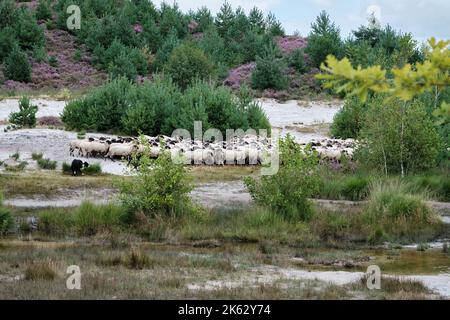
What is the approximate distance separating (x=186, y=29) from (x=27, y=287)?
58.2 meters

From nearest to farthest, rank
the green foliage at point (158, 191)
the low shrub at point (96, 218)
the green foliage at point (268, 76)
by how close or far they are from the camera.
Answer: the low shrub at point (96, 218) < the green foliage at point (158, 191) < the green foliage at point (268, 76)

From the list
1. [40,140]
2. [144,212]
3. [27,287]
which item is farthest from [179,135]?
[27,287]

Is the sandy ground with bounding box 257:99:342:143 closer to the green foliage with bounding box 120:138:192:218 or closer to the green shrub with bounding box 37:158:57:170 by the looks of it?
the green shrub with bounding box 37:158:57:170

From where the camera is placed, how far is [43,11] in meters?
64.4

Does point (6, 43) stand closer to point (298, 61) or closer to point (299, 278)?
point (298, 61)

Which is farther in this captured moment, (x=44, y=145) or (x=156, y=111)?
(x=156, y=111)

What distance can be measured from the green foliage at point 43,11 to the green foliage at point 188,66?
65.3ft

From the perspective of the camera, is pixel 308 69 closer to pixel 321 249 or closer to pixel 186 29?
pixel 186 29

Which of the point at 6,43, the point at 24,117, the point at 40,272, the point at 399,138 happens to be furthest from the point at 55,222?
the point at 6,43

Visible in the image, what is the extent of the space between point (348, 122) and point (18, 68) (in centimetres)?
2554

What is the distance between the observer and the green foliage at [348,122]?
3331cm

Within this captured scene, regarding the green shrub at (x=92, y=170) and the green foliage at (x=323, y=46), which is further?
the green foliage at (x=323, y=46)

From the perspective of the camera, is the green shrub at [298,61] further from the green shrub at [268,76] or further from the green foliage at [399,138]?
the green foliage at [399,138]

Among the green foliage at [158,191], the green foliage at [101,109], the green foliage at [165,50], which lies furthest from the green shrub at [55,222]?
the green foliage at [165,50]
